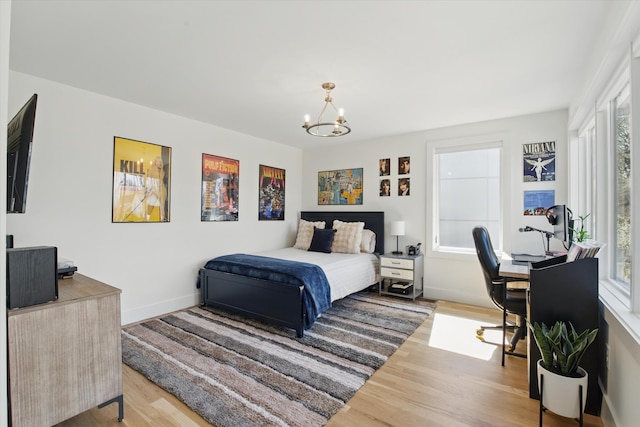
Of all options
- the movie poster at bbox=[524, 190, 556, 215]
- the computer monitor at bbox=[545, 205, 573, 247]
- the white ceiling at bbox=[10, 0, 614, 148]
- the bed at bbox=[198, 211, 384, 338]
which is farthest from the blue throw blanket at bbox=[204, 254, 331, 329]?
the movie poster at bbox=[524, 190, 556, 215]

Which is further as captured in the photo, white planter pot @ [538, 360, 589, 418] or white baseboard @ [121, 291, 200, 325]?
white baseboard @ [121, 291, 200, 325]

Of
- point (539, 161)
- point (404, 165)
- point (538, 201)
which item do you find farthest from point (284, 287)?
point (539, 161)

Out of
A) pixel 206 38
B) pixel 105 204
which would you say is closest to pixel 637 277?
pixel 206 38

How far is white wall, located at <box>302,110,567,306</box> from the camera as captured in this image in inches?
144

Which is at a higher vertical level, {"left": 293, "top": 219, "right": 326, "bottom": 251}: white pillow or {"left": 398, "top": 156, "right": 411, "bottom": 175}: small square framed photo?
{"left": 398, "top": 156, "right": 411, "bottom": 175}: small square framed photo

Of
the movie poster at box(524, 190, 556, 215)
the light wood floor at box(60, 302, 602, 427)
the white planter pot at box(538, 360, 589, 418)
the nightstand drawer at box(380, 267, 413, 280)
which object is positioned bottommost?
the light wood floor at box(60, 302, 602, 427)

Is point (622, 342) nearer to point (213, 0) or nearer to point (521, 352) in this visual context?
point (521, 352)

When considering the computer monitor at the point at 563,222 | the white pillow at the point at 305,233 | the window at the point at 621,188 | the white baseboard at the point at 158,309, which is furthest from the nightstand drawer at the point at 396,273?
the white baseboard at the point at 158,309

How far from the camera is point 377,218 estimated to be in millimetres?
4773

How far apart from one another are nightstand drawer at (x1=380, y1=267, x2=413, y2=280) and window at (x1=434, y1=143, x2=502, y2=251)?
2.21 ft

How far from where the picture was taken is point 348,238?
14.9 ft

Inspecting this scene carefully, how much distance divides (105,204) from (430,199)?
3.93 m

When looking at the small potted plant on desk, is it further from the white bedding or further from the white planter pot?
the white bedding

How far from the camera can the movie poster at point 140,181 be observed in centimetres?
326
